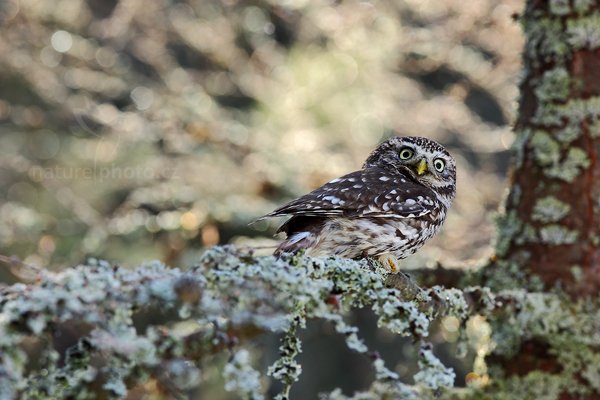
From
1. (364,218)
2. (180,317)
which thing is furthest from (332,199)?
(180,317)

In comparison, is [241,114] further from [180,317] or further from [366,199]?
[180,317]

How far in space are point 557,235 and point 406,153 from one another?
94 cm

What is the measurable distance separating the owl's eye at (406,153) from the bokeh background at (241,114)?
52cm

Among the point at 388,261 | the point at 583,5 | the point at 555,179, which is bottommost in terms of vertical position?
the point at 388,261

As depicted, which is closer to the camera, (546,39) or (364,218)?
(364,218)

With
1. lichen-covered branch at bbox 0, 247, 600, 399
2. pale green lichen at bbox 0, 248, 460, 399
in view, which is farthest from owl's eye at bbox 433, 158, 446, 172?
pale green lichen at bbox 0, 248, 460, 399

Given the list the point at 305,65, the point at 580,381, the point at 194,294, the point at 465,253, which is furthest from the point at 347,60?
the point at 194,294

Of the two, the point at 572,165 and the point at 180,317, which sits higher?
the point at 572,165

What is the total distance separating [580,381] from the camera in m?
3.56

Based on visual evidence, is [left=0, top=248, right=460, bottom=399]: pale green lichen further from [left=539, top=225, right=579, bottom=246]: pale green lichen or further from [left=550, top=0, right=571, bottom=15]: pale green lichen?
[left=550, top=0, right=571, bottom=15]: pale green lichen

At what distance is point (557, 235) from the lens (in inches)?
147

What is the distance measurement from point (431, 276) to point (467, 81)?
194 centimetres

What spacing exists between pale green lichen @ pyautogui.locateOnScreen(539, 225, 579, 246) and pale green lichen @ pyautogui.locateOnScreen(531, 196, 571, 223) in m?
0.04

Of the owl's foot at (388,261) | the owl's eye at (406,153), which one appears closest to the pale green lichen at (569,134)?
the owl's eye at (406,153)
